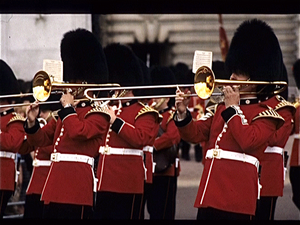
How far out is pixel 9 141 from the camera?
5.83 metres

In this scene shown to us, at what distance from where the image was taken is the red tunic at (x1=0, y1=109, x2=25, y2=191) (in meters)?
5.84

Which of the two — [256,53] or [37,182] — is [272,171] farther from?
[37,182]

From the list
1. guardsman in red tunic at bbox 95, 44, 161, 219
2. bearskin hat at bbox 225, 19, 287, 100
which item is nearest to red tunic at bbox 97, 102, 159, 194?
guardsman in red tunic at bbox 95, 44, 161, 219

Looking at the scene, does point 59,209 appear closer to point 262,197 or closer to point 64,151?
point 64,151

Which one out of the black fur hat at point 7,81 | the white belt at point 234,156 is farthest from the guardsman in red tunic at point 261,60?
the black fur hat at point 7,81

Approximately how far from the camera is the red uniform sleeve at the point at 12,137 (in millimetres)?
5828

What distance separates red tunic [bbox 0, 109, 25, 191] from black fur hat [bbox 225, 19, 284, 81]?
1.72 meters

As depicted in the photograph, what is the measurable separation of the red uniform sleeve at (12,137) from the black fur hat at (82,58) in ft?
2.06

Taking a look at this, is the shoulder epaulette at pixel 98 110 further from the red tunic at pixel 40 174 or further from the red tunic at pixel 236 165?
the red tunic at pixel 40 174

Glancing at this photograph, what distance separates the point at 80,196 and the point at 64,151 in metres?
0.30

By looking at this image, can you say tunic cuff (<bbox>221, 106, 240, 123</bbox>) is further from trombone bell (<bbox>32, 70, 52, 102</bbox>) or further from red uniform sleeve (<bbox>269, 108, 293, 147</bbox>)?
trombone bell (<bbox>32, 70, 52, 102</bbox>)

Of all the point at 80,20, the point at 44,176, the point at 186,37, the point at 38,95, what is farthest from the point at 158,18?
the point at 38,95

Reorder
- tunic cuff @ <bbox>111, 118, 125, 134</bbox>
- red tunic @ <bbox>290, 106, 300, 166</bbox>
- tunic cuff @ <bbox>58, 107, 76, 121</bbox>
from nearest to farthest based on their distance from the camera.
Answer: tunic cuff @ <bbox>58, 107, 76, 121</bbox> < tunic cuff @ <bbox>111, 118, 125, 134</bbox> < red tunic @ <bbox>290, 106, 300, 166</bbox>

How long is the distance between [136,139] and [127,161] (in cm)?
28
